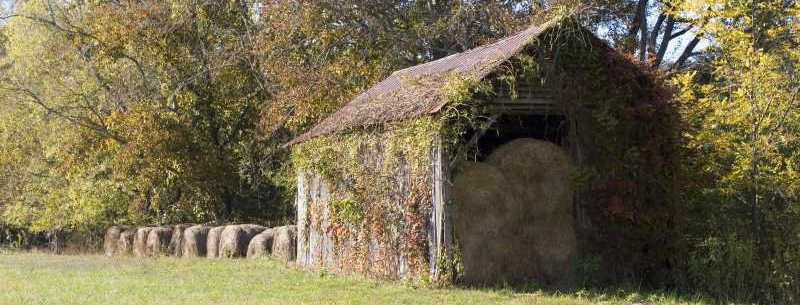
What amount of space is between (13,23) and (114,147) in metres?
6.34

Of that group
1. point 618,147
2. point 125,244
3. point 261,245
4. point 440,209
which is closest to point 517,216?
point 440,209

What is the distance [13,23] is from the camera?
1131 inches

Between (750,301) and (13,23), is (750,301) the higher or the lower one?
the lower one

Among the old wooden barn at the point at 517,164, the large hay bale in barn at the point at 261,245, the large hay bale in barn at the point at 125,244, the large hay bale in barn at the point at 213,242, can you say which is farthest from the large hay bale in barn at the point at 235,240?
the old wooden barn at the point at 517,164

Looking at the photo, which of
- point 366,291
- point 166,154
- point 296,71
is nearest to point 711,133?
point 366,291

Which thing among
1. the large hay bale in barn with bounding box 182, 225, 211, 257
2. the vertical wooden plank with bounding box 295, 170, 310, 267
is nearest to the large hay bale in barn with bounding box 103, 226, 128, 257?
the large hay bale in barn with bounding box 182, 225, 211, 257

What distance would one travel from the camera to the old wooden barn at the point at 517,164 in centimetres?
1293

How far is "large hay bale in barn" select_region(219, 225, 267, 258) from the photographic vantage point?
2100 centimetres

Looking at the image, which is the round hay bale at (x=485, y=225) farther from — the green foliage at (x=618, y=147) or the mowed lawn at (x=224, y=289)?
the green foliage at (x=618, y=147)

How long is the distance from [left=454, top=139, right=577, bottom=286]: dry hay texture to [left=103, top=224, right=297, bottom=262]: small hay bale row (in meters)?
6.99

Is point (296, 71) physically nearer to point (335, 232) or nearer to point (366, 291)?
point (335, 232)

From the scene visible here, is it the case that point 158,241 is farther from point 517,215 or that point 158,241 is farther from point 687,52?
point 687,52

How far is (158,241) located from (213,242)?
1578 millimetres

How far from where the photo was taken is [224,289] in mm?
13406
